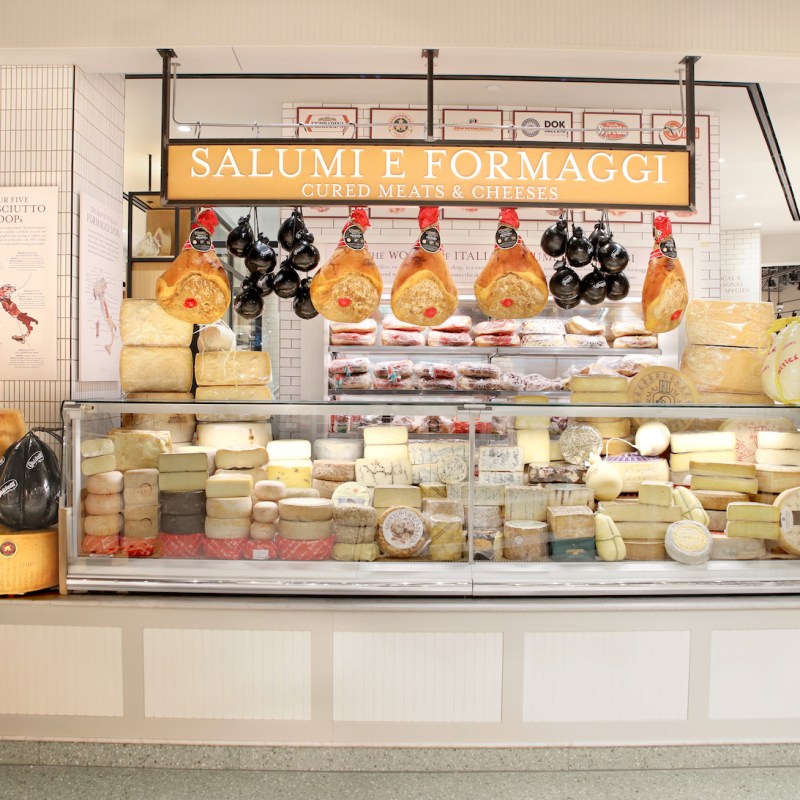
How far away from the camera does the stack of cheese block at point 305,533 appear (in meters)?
2.88

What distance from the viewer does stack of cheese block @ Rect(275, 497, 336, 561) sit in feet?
9.46

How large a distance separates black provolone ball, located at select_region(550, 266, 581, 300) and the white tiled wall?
94.9 inches

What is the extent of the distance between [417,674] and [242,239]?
2214 millimetres

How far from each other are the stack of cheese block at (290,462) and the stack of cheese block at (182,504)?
31 centimetres

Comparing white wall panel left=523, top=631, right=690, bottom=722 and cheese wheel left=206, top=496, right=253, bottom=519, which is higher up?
cheese wheel left=206, top=496, right=253, bottom=519

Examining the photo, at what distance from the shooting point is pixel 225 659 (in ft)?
8.92

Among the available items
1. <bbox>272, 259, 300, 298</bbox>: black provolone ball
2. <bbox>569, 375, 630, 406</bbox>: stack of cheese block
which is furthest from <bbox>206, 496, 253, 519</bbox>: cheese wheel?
<bbox>569, 375, 630, 406</bbox>: stack of cheese block

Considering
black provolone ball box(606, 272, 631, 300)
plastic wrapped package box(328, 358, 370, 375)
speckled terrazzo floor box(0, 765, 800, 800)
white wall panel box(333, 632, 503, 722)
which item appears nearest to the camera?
speckled terrazzo floor box(0, 765, 800, 800)

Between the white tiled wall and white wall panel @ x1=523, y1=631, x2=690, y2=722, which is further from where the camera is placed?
the white tiled wall

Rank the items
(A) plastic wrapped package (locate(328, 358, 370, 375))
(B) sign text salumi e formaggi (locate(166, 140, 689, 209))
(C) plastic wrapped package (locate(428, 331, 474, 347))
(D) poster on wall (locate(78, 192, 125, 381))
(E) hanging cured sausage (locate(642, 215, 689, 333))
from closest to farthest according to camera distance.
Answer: (B) sign text salumi e formaggi (locate(166, 140, 689, 209)) < (E) hanging cured sausage (locate(642, 215, 689, 333)) < (D) poster on wall (locate(78, 192, 125, 381)) < (A) plastic wrapped package (locate(328, 358, 370, 375)) < (C) plastic wrapped package (locate(428, 331, 474, 347))

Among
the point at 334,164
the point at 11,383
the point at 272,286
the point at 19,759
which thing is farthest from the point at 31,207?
the point at 19,759

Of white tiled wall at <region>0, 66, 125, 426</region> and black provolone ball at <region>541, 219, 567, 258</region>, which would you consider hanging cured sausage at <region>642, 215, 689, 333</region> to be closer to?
black provolone ball at <region>541, 219, 567, 258</region>

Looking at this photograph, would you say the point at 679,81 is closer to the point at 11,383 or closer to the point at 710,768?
the point at 710,768

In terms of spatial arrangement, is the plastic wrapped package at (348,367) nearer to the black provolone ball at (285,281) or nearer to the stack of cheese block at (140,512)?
the black provolone ball at (285,281)
